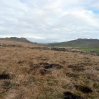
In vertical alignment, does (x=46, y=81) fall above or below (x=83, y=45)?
below

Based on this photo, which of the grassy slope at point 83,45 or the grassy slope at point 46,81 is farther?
the grassy slope at point 83,45

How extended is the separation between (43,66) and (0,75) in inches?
242

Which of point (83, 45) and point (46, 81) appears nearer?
point (46, 81)

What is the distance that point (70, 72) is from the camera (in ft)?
78.7

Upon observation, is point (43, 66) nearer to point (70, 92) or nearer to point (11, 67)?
point (11, 67)

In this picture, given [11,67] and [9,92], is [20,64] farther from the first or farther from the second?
[9,92]

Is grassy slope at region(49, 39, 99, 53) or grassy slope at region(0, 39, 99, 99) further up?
grassy slope at region(49, 39, 99, 53)

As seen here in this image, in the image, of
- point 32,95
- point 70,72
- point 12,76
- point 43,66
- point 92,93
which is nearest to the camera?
point 32,95

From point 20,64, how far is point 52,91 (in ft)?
33.3

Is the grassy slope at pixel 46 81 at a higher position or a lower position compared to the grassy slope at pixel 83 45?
lower

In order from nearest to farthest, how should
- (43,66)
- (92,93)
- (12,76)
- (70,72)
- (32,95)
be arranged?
1. (32,95)
2. (92,93)
3. (12,76)
4. (70,72)
5. (43,66)

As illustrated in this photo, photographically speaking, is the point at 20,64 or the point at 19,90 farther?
the point at 20,64

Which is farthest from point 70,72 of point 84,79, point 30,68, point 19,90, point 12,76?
point 19,90

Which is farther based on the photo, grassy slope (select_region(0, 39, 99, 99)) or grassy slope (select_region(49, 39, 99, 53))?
grassy slope (select_region(49, 39, 99, 53))
